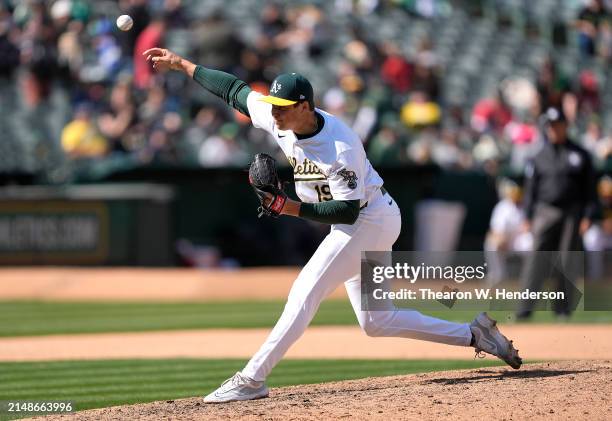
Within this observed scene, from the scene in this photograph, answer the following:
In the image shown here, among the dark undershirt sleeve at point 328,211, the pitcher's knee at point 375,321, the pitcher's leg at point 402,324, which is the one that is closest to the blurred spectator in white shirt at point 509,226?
the pitcher's leg at point 402,324

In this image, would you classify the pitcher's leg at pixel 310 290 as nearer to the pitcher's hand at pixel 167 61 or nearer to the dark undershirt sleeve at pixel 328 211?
the dark undershirt sleeve at pixel 328 211

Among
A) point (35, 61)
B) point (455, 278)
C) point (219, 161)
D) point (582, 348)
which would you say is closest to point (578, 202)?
point (582, 348)

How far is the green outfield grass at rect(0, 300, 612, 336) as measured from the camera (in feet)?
37.8

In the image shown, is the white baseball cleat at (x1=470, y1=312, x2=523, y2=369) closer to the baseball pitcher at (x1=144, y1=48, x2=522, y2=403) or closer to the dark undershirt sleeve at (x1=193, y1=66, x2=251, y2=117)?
the baseball pitcher at (x1=144, y1=48, x2=522, y2=403)

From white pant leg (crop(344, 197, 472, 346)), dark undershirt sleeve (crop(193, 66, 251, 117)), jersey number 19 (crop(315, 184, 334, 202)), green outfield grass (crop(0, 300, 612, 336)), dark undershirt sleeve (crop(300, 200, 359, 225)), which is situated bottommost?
green outfield grass (crop(0, 300, 612, 336))

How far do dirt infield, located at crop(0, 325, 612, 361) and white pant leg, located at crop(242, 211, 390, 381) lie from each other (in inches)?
103

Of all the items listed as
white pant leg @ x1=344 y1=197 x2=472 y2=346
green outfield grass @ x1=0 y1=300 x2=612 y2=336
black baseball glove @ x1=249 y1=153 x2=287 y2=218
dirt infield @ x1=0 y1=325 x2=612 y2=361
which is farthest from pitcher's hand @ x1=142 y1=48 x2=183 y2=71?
green outfield grass @ x1=0 y1=300 x2=612 y2=336

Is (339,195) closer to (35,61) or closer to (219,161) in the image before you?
(219,161)

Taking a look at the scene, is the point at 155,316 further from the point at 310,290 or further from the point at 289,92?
the point at 289,92

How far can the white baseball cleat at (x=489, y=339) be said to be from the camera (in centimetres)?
694

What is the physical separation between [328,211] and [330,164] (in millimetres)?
259

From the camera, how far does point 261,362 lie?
6.36 meters

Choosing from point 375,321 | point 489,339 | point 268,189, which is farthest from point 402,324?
point 268,189

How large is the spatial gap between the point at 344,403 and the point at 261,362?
1.67 feet
